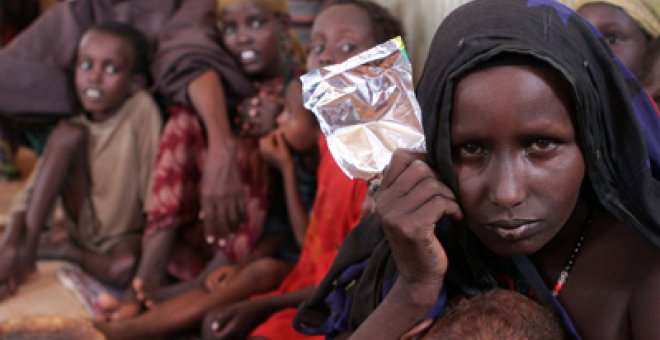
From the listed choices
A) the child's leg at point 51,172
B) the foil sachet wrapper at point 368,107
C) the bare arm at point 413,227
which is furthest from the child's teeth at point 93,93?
the bare arm at point 413,227

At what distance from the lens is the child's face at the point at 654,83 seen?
1554mm

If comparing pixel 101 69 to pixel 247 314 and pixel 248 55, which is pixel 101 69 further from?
pixel 247 314

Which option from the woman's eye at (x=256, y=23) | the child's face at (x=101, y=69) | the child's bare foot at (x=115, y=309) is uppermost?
the woman's eye at (x=256, y=23)

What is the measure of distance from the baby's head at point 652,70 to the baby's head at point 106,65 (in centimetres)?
172

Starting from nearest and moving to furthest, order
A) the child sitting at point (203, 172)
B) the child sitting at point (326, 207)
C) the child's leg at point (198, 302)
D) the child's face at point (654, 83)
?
the child's face at point (654, 83), the child sitting at point (326, 207), the child's leg at point (198, 302), the child sitting at point (203, 172)

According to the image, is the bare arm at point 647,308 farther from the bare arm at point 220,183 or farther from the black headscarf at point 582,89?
the bare arm at point 220,183

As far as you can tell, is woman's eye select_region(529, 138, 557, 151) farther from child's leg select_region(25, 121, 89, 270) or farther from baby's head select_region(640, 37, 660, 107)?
child's leg select_region(25, 121, 89, 270)

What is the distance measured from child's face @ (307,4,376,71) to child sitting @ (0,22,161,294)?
2.88 ft

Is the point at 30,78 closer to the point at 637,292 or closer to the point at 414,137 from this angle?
the point at 414,137

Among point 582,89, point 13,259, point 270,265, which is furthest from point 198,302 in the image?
point 582,89

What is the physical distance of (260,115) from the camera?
2.48 metres

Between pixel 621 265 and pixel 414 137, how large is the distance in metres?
0.37

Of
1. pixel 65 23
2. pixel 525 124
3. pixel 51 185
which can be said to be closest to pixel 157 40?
pixel 65 23

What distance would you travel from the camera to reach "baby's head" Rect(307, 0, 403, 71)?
6.61 feet
